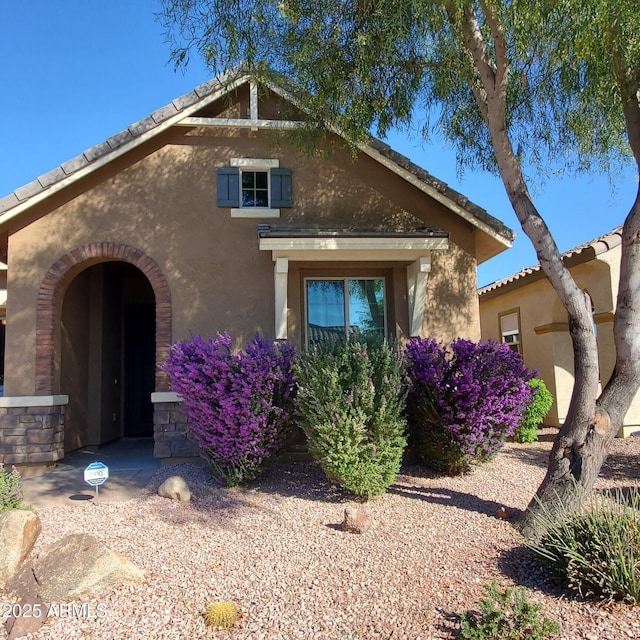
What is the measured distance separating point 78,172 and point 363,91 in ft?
14.8

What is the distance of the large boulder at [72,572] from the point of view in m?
4.20

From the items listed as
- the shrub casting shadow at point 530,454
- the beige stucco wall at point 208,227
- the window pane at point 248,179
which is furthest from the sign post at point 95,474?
the shrub casting shadow at point 530,454

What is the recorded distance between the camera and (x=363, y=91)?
24.0 ft

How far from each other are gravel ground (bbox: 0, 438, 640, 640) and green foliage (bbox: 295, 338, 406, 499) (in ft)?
1.37

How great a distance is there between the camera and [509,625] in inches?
142

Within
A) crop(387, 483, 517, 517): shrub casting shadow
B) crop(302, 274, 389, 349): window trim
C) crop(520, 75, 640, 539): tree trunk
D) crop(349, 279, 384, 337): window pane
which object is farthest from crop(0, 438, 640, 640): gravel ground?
crop(349, 279, 384, 337): window pane

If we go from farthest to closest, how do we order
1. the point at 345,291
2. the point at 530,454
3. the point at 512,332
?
the point at 512,332 < the point at 345,291 < the point at 530,454

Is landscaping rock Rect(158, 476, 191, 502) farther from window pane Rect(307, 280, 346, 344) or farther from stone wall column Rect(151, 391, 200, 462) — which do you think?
window pane Rect(307, 280, 346, 344)

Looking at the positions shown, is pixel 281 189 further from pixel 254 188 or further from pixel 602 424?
pixel 602 424

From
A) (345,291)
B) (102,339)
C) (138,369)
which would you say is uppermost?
(345,291)

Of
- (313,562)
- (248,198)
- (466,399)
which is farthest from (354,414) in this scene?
(248,198)

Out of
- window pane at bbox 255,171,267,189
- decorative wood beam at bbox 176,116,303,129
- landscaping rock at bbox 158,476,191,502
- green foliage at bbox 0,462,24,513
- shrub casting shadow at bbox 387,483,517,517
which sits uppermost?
decorative wood beam at bbox 176,116,303,129

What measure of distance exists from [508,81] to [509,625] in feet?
20.1

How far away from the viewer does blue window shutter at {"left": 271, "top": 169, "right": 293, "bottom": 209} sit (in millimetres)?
8984
